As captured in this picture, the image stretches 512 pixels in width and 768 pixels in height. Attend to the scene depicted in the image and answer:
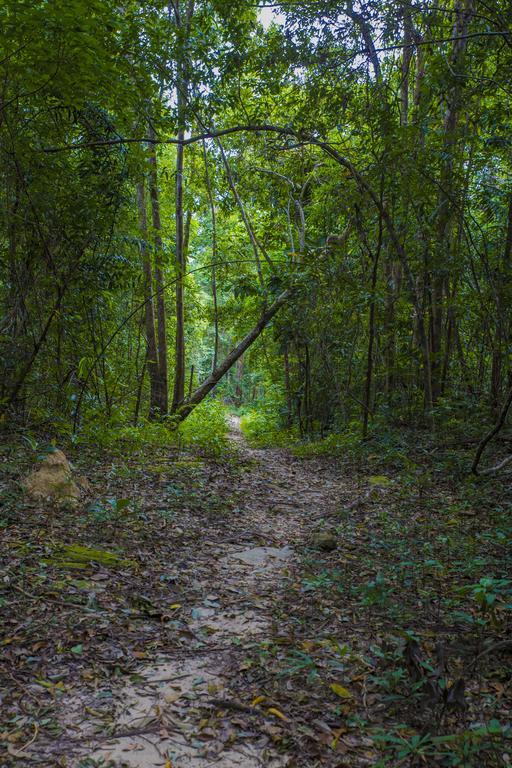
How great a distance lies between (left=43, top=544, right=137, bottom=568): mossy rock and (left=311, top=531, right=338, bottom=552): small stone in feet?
5.31

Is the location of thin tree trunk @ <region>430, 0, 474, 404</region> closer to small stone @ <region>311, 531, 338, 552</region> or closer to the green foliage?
the green foliage

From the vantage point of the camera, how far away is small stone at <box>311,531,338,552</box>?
4484 mm

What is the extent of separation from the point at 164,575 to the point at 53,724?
1636mm

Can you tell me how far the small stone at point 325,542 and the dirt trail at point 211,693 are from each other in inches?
8.1

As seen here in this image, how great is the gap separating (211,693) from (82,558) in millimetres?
1633

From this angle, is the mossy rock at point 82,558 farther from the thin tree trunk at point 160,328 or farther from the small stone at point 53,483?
the thin tree trunk at point 160,328

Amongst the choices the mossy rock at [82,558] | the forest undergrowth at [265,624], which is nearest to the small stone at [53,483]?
the forest undergrowth at [265,624]

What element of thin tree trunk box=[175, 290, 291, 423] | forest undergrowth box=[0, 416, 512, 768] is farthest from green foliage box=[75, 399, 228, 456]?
forest undergrowth box=[0, 416, 512, 768]

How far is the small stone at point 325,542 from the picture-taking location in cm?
448

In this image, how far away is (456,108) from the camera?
6457 millimetres

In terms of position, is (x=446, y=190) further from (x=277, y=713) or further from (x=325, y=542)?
(x=277, y=713)

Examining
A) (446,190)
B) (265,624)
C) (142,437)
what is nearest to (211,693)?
(265,624)

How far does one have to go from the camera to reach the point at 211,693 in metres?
2.43

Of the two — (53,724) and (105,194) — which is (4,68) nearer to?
(105,194)
